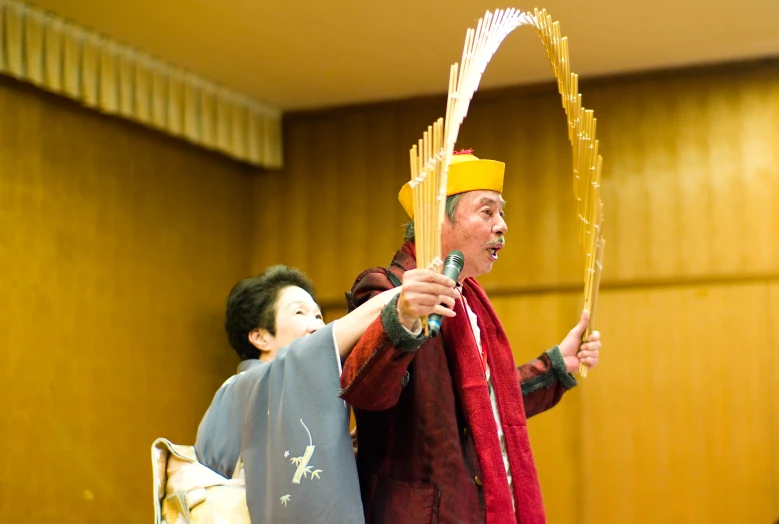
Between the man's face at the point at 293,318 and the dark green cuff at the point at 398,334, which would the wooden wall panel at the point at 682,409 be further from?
the dark green cuff at the point at 398,334

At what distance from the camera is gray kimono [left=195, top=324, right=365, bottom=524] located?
196 centimetres

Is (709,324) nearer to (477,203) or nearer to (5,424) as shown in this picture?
(477,203)

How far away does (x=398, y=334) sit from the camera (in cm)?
175

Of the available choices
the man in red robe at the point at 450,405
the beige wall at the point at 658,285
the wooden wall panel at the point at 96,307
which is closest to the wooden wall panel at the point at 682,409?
the beige wall at the point at 658,285

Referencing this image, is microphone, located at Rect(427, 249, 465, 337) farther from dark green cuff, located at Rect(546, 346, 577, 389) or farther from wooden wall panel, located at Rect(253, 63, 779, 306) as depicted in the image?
wooden wall panel, located at Rect(253, 63, 779, 306)

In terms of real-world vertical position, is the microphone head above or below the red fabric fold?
above

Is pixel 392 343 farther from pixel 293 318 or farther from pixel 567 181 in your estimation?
pixel 567 181

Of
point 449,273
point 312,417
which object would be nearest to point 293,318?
point 312,417

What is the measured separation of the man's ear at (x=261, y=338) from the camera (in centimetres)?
297

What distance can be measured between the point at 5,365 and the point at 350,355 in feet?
7.83

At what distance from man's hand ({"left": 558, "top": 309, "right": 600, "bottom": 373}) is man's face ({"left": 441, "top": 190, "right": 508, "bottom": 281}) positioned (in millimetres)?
414

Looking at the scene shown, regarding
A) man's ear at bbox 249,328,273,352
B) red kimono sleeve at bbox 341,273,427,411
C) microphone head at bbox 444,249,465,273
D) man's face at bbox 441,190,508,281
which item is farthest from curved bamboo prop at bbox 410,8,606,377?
man's ear at bbox 249,328,273,352

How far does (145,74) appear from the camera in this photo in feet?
14.7

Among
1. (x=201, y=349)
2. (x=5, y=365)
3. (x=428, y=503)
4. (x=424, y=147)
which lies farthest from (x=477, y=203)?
(x=201, y=349)
